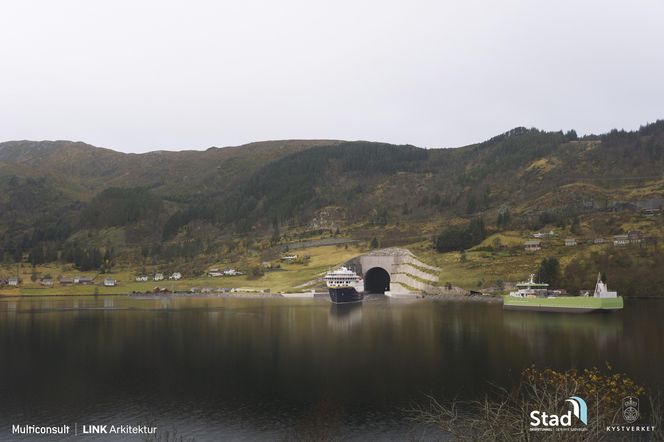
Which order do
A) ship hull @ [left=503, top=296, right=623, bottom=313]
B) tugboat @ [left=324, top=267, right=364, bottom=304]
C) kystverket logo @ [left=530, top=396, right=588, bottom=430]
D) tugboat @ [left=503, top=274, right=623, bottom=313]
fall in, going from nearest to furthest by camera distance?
kystverket logo @ [left=530, top=396, right=588, bottom=430]
ship hull @ [left=503, top=296, right=623, bottom=313]
tugboat @ [left=503, top=274, right=623, bottom=313]
tugboat @ [left=324, top=267, right=364, bottom=304]

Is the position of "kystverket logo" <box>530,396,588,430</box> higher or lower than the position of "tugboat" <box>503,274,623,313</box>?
higher

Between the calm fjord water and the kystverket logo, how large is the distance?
32.9ft

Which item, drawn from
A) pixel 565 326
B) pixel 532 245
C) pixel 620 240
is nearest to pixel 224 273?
pixel 532 245

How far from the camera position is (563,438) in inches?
573

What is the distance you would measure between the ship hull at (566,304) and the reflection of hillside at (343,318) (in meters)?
22.7

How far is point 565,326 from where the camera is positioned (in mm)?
62500

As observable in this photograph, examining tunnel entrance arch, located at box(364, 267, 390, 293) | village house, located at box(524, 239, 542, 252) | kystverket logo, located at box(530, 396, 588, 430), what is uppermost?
village house, located at box(524, 239, 542, 252)

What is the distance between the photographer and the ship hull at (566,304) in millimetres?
75375

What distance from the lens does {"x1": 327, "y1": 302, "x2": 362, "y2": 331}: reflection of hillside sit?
215 ft

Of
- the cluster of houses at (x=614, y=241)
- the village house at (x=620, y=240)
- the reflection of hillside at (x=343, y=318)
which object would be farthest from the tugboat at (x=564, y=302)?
the cluster of houses at (x=614, y=241)

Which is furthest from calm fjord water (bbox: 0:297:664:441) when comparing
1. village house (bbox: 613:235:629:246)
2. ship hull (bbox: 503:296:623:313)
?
village house (bbox: 613:235:629:246)

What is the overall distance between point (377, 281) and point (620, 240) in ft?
185

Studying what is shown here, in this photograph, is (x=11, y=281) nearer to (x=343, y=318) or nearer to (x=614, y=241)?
(x=343, y=318)

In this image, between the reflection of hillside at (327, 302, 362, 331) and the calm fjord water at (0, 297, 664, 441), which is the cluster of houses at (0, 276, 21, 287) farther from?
the reflection of hillside at (327, 302, 362, 331)
